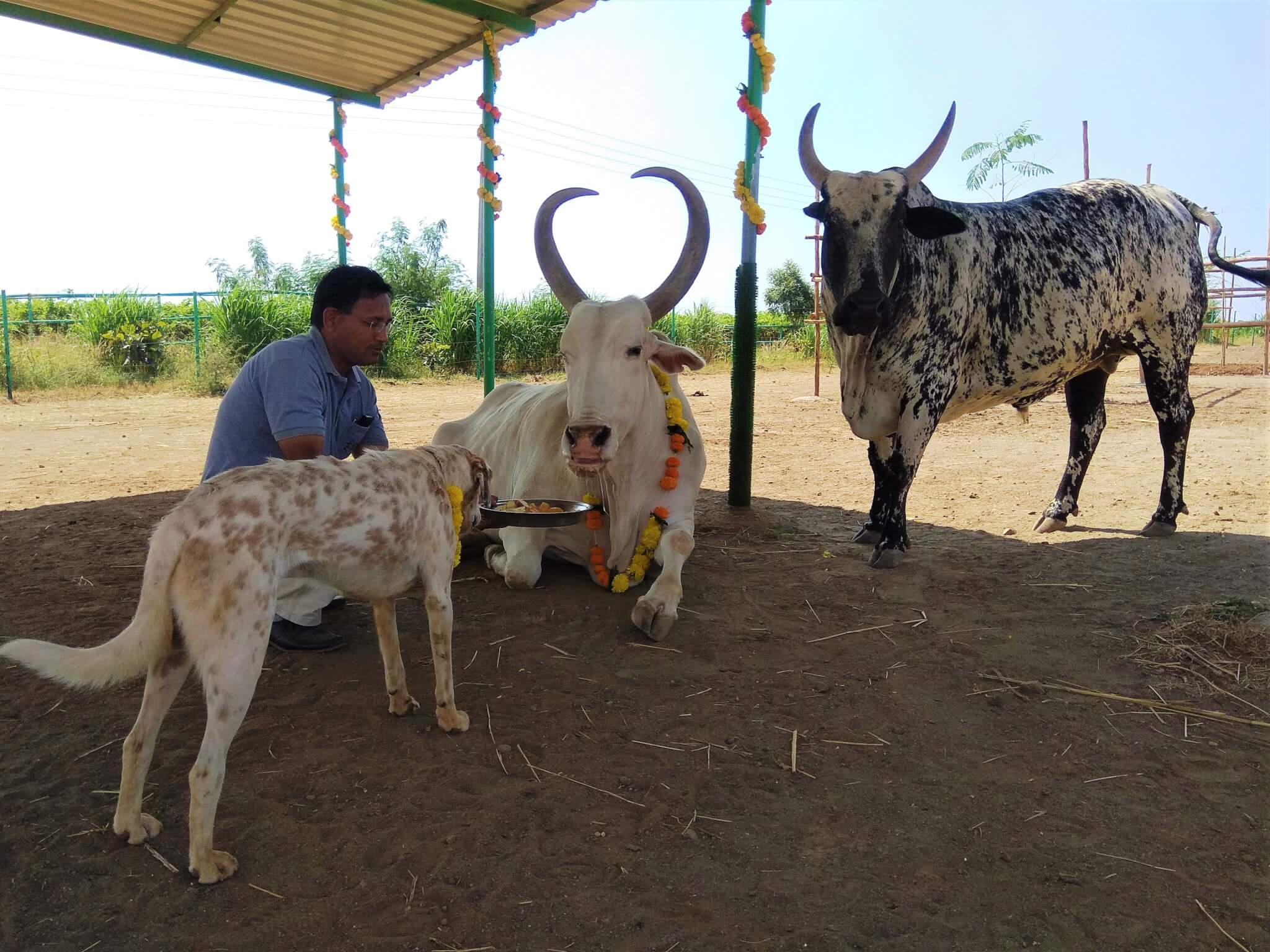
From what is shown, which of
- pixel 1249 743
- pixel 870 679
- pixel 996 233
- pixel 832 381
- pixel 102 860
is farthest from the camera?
pixel 832 381

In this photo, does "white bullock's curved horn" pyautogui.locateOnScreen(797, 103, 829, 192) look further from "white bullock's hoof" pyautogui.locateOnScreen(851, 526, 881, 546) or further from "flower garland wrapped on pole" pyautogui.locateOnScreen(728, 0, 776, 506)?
"white bullock's hoof" pyautogui.locateOnScreen(851, 526, 881, 546)

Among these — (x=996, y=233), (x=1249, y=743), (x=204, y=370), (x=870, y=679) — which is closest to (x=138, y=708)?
A: (x=870, y=679)

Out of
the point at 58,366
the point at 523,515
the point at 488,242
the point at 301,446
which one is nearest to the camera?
the point at 523,515

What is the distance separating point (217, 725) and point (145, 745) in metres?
0.29

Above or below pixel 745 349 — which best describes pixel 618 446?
below

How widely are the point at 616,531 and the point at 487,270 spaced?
4580 millimetres

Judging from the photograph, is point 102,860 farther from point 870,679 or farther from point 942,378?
point 942,378

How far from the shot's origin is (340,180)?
1040 cm

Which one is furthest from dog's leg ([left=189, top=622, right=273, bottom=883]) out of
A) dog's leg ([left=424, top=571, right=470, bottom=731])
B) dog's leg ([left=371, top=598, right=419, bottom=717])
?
dog's leg ([left=371, top=598, right=419, bottom=717])

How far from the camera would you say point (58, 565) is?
189 inches

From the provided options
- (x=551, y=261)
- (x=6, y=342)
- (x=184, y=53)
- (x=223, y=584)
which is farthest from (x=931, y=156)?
(x=6, y=342)

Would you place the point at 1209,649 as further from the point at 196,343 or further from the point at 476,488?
the point at 196,343

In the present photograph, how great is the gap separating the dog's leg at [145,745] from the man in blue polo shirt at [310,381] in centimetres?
113

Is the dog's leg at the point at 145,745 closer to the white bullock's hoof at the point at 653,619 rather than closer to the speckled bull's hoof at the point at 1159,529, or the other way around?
the white bullock's hoof at the point at 653,619
